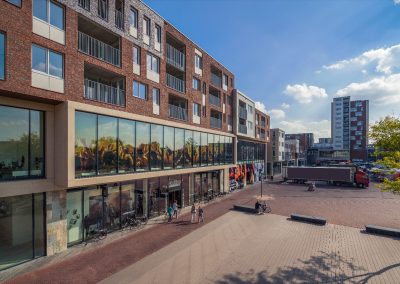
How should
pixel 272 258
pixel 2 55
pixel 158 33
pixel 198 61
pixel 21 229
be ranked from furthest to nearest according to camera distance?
pixel 198 61 < pixel 158 33 < pixel 272 258 < pixel 21 229 < pixel 2 55

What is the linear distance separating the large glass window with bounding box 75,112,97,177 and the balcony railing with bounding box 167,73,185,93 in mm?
9425

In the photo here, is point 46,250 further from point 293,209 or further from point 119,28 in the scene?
point 293,209

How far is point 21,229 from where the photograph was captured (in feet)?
41.7

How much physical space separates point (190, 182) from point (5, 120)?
57.9 feet

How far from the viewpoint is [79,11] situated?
47.9 ft

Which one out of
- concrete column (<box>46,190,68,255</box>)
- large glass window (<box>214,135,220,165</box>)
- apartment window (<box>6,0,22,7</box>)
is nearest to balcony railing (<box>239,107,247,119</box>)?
large glass window (<box>214,135,220,165</box>)

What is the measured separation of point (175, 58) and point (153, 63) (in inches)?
144

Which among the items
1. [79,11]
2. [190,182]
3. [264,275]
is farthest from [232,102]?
[264,275]

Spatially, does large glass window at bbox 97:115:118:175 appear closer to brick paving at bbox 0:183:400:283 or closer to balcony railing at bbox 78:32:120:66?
balcony railing at bbox 78:32:120:66

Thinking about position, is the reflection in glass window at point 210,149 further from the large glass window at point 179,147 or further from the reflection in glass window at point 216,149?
the large glass window at point 179,147

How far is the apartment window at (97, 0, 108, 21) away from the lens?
1609cm

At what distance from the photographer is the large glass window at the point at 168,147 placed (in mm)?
21109

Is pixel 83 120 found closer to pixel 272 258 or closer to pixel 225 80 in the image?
pixel 272 258

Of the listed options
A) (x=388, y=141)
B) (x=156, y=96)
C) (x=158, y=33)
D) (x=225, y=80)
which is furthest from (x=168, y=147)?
(x=225, y=80)
